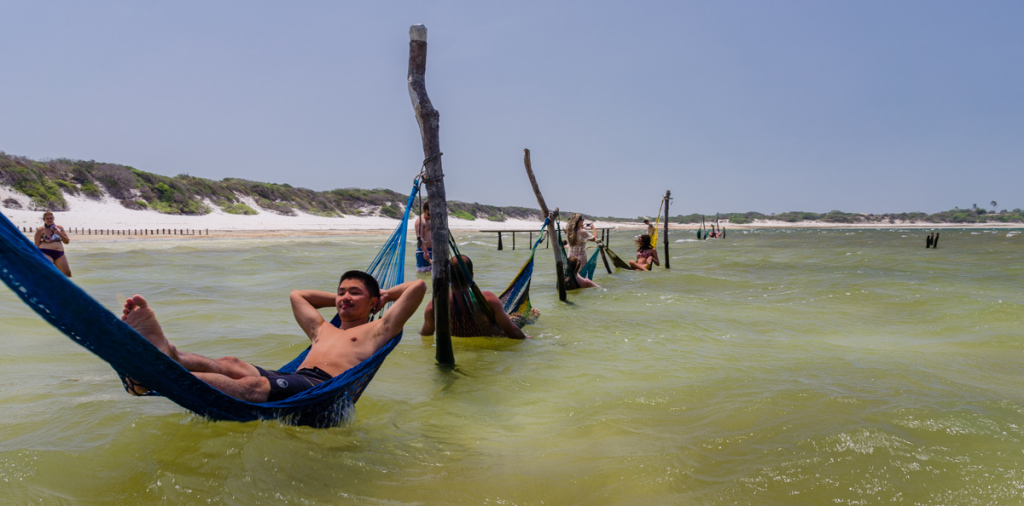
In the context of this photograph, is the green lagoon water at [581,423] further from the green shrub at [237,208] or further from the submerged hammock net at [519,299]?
the green shrub at [237,208]

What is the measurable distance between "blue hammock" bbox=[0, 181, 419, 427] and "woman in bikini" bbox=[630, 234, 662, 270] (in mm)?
9870

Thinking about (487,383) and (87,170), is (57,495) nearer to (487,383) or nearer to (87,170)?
(487,383)

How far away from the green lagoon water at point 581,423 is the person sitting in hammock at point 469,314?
0.14m

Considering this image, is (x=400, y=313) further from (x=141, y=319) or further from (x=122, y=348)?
(x=122, y=348)

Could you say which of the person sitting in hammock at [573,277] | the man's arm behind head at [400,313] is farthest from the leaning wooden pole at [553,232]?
the man's arm behind head at [400,313]

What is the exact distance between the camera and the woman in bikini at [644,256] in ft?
39.2

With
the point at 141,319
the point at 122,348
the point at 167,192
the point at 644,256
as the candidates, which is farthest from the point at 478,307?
the point at 167,192

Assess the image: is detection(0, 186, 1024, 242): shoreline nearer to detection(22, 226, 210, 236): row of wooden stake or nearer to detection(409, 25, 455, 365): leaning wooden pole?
detection(22, 226, 210, 236): row of wooden stake

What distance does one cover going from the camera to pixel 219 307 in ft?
22.5

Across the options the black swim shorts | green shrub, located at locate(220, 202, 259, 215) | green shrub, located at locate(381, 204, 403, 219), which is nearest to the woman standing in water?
the black swim shorts

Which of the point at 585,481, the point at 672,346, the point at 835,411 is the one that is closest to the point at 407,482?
the point at 585,481

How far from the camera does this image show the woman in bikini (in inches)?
471

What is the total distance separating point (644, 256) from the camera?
1221 centimetres

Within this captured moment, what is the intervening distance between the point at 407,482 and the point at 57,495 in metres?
1.25
